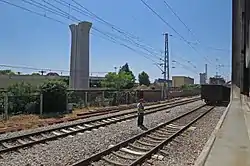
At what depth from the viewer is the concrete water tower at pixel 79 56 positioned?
212 feet

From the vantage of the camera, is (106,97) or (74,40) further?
(74,40)

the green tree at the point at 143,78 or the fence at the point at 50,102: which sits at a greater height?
the green tree at the point at 143,78

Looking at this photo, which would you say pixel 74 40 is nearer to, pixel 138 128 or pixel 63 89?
pixel 63 89

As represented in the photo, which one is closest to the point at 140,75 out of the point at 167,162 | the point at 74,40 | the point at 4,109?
the point at 74,40

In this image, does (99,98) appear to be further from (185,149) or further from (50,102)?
(185,149)

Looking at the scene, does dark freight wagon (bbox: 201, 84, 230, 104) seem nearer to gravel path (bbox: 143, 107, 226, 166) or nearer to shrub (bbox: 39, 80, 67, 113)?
shrub (bbox: 39, 80, 67, 113)

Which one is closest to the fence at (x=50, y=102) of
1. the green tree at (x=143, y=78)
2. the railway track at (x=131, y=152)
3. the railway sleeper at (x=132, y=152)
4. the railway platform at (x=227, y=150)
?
the railway track at (x=131, y=152)

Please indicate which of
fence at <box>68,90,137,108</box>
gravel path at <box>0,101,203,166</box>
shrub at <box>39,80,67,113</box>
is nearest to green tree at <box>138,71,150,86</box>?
fence at <box>68,90,137,108</box>

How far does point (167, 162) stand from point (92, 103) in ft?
72.2

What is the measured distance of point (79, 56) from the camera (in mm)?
65250

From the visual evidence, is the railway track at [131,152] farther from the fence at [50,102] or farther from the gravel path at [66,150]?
the fence at [50,102]

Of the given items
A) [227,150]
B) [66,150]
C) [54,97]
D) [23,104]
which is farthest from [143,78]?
[227,150]

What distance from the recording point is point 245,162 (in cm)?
731

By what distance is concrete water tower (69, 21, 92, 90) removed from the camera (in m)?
64.6
